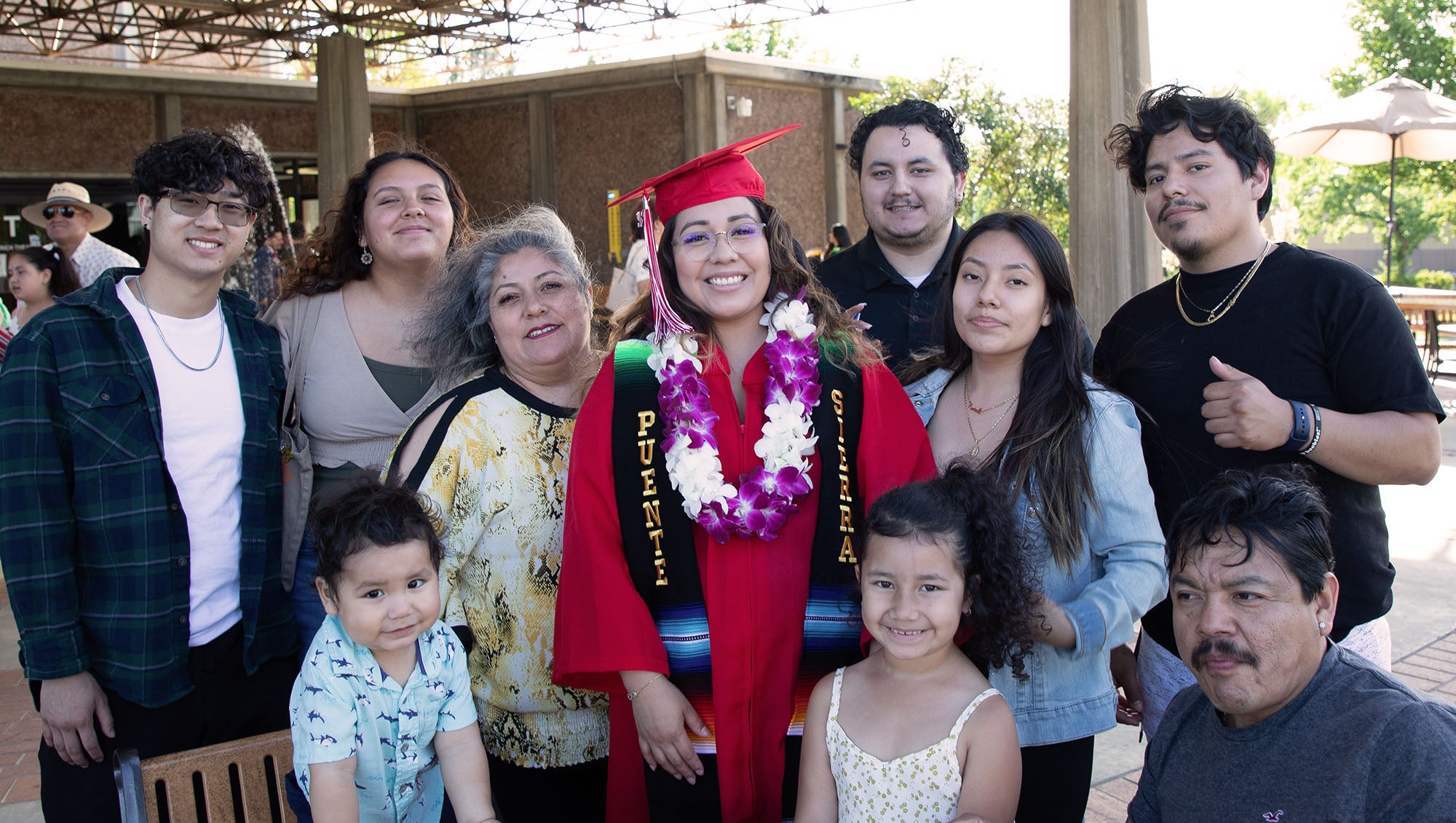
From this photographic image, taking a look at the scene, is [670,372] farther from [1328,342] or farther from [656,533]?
[1328,342]

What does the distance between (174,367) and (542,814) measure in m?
1.39

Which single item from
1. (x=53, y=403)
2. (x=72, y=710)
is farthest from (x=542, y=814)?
(x=53, y=403)

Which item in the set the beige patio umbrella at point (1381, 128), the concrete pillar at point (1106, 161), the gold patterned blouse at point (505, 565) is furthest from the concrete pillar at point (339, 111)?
the gold patterned blouse at point (505, 565)

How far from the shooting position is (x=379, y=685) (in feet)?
6.68

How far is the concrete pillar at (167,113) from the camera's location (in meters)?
15.1

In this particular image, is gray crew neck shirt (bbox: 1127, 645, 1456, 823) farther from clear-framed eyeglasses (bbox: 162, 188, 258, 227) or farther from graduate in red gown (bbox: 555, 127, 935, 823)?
clear-framed eyeglasses (bbox: 162, 188, 258, 227)

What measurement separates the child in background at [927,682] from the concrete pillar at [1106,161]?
4.78 meters

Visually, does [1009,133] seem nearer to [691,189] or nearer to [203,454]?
[691,189]

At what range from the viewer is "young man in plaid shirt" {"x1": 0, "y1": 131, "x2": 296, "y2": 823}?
2330 mm

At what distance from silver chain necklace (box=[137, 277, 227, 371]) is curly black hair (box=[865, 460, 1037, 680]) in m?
1.66

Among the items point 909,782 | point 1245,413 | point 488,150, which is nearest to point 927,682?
point 909,782

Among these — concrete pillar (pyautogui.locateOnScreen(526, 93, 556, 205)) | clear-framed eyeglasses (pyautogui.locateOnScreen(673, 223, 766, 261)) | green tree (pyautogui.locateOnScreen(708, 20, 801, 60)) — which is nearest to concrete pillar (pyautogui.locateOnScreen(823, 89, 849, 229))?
concrete pillar (pyautogui.locateOnScreen(526, 93, 556, 205))

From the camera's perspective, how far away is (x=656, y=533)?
7.50 feet

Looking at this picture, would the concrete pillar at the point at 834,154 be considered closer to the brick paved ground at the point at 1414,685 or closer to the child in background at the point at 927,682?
the brick paved ground at the point at 1414,685
